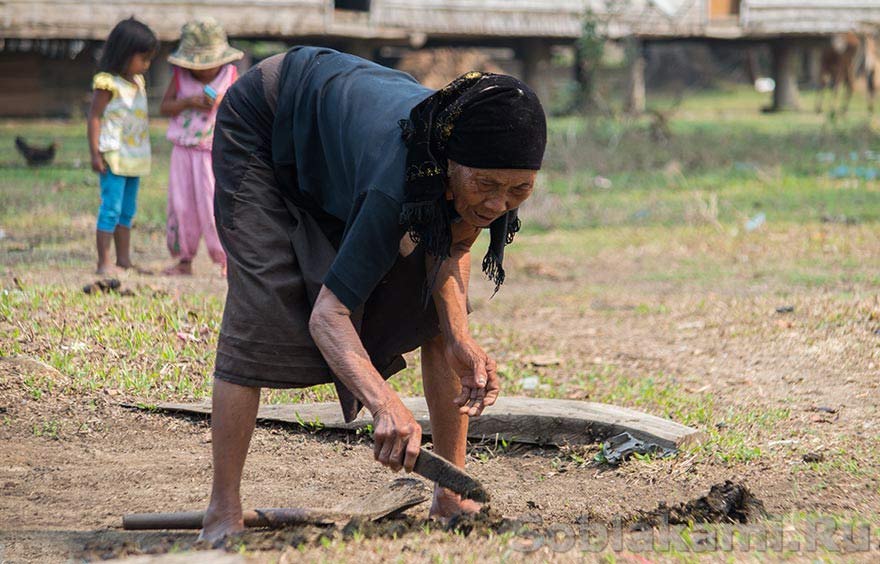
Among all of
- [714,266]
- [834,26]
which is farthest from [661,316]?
[834,26]

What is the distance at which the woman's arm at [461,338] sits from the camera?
315 centimetres

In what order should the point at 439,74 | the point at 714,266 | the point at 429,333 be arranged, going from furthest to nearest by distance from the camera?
the point at 439,74, the point at 714,266, the point at 429,333

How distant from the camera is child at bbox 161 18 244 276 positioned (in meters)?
6.82

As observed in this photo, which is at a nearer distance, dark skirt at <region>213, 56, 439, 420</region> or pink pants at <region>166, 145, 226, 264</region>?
dark skirt at <region>213, 56, 439, 420</region>

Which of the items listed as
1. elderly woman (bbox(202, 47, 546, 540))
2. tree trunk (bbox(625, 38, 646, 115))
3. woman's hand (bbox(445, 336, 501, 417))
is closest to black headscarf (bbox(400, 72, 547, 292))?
elderly woman (bbox(202, 47, 546, 540))

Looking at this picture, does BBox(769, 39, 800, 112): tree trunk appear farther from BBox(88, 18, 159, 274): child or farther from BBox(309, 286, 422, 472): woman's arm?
BBox(309, 286, 422, 472): woman's arm

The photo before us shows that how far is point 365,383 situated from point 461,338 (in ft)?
1.71

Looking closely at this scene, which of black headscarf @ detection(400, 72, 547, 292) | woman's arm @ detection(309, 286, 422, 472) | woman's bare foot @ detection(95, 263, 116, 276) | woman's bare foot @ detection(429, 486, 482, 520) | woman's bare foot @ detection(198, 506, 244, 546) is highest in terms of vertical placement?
black headscarf @ detection(400, 72, 547, 292)

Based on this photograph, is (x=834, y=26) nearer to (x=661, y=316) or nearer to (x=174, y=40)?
(x=174, y=40)

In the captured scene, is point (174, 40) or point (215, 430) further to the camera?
point (174, 40)

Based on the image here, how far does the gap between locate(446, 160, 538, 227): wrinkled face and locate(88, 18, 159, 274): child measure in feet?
14.4

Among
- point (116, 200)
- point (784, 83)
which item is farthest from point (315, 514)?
point (784, 83)

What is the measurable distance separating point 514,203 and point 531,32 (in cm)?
1381

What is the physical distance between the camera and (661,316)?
651cm
